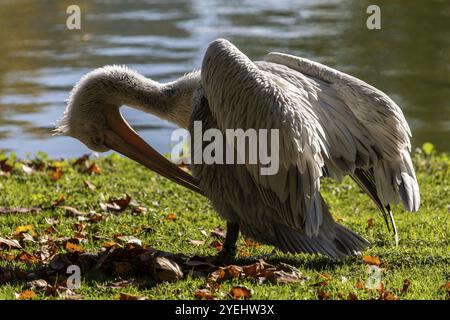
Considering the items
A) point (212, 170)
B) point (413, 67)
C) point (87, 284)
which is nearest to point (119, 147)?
point (212, 170)

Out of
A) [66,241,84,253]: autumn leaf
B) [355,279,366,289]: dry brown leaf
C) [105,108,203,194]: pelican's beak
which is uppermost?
[105,108,203,194]: pelican's beak

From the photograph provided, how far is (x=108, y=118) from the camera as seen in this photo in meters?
7.01

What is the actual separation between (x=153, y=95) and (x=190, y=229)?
1.08 metres

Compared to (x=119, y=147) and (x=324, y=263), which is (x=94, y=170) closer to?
(x=119, y=147)

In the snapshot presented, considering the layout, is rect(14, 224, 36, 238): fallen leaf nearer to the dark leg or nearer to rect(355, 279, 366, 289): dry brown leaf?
the dark leg

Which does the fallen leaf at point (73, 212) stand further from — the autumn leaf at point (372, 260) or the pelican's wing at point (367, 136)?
the autumn leaf at point (372, 260)

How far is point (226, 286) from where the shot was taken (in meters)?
5.43

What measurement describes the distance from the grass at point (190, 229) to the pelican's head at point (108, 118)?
562 millimetres

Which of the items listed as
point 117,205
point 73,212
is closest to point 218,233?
point 117,205

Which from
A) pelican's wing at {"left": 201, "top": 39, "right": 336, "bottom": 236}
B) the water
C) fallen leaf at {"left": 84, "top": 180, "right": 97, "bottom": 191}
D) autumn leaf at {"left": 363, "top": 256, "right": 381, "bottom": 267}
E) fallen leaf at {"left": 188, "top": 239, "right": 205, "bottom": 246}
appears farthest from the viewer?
the water

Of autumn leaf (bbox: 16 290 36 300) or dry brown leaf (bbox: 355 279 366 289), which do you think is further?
dry brown leaf (bbox: 355 279 366 289)

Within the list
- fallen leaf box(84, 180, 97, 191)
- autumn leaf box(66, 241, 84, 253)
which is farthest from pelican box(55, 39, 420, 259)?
fallen leaf box(84, 180, 97, 191)

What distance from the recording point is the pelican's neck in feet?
22.2

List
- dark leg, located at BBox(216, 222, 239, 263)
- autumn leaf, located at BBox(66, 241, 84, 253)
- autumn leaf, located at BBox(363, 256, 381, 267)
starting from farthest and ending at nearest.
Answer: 1. autumn leaf, located at BBox(66, 241, 84, 253)
2. dark leg, located at BBox(216, 222, 239, 263)
3. autumn leaf, located at BBox(363, 256, 381, 267)
